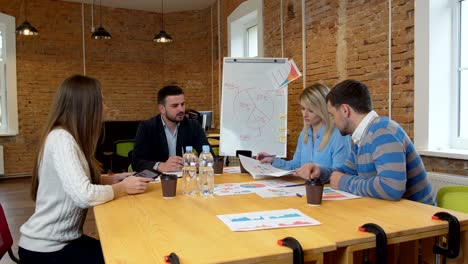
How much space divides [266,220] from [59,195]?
0.98m

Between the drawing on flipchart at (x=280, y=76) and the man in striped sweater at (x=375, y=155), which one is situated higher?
the drawing on flipchart at (x=280, y=76)

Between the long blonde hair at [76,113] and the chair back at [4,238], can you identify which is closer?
the chair back at [4,238]

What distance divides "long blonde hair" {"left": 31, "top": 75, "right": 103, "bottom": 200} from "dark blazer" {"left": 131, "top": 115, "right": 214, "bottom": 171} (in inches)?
40.5

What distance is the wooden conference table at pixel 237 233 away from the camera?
111 cm

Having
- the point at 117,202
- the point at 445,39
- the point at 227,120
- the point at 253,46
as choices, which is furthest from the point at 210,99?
the point at 117,202

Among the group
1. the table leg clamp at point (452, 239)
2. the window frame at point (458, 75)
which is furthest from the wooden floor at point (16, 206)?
the window frame at point (458, 75)

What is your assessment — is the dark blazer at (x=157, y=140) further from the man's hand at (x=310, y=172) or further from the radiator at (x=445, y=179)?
the radiator at (x=445, y=179)

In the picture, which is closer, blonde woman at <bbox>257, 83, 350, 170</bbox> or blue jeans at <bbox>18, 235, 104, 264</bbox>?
blue jeans at <bbox>18, 235, 104, 264</bbox>

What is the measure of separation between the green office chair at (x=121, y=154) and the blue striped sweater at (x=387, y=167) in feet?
14.1

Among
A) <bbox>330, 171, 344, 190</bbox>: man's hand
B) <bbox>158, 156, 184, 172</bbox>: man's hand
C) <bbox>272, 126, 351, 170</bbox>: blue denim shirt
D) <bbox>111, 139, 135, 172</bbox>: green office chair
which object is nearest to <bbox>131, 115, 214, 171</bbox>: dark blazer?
<bbox>158, 156, 184, 172</bbox>: man's hand

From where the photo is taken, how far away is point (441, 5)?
315 cm

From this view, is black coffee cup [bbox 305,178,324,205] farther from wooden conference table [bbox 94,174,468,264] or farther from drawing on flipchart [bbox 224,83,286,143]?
drawing on flipchart [bbox 224,83,286,143]

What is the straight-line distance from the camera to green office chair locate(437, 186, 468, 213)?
1856mm

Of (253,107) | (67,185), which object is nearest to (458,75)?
(253,107)
